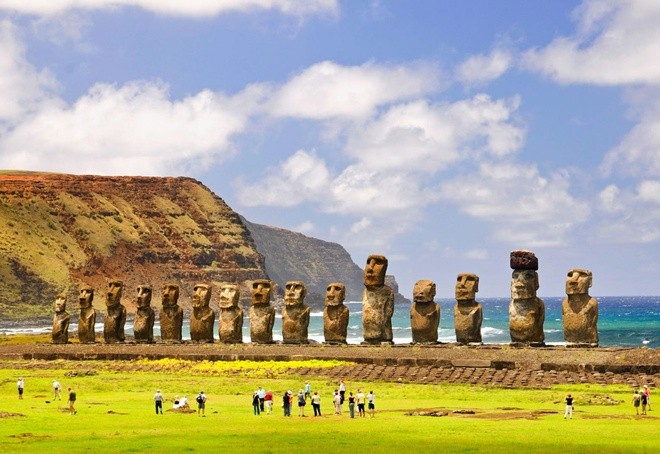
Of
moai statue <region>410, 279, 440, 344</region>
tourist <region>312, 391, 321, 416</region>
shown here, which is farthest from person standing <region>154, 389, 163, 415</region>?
moai statue <region>410, 279, 440, 344</region>

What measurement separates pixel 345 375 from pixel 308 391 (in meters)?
6.98

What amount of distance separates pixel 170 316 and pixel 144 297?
2372 millimetres

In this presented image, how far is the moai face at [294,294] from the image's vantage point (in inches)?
2037

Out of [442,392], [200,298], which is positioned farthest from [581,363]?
[200,298]

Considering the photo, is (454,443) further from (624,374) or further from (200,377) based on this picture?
(200,377)

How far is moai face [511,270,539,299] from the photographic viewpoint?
45.9 metres

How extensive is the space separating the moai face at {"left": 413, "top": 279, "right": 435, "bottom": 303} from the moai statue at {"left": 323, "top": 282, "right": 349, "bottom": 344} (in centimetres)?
374

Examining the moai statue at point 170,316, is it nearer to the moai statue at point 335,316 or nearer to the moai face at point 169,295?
the moai face at point 169,295

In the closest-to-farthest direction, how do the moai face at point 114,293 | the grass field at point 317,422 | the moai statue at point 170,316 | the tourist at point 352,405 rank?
1. the grass field at point 317,422
2. the tourist at point 352,405
3. the moai statue at point 170,316
4. the moai face at point 114,293

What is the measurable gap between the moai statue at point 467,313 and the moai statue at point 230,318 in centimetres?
1110

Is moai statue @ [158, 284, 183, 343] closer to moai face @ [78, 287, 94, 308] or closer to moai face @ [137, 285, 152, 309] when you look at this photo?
moai face @ [137, 285, 152, 309]

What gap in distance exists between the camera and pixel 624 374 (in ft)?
126

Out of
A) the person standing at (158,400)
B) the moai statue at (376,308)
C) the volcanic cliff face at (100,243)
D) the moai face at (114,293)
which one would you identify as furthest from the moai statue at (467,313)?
the volcanic cliff face at (100,243)

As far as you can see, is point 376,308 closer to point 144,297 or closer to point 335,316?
point 335,316
